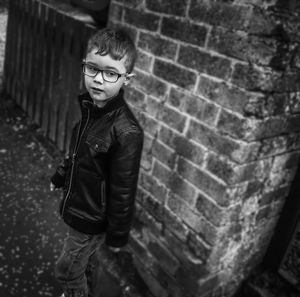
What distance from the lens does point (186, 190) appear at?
2.13m

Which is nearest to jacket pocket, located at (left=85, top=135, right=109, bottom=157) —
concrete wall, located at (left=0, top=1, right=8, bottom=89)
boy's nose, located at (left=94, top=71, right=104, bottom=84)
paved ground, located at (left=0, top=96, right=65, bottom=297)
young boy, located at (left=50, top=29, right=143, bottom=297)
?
young boy, located at (left=50, top=29, right=143, bottom=297)

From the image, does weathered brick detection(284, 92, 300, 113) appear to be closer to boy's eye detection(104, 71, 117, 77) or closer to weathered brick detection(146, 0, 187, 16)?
weathered brick detection(146, 0, 187, 16)

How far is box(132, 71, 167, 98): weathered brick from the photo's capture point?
2239 mm

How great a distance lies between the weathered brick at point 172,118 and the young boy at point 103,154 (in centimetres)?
41

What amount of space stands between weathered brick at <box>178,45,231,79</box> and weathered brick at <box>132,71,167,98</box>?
0.23 metres

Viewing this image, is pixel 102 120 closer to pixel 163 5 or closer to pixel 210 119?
pixel 210 119

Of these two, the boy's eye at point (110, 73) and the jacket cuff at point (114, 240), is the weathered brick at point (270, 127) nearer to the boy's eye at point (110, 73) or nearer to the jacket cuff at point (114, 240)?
the boy's eye at point (110, 73)

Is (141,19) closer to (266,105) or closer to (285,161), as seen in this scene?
(266,105)

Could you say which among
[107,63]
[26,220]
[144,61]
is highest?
[107,63]

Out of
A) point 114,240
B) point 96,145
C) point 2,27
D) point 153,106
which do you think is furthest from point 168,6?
point 2,27

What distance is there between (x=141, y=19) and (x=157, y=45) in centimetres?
26

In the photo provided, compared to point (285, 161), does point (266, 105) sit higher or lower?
higher

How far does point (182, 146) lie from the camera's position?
2.13 meters

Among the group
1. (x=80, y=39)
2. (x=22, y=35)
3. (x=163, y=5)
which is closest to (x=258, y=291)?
(x=163, y=5)
